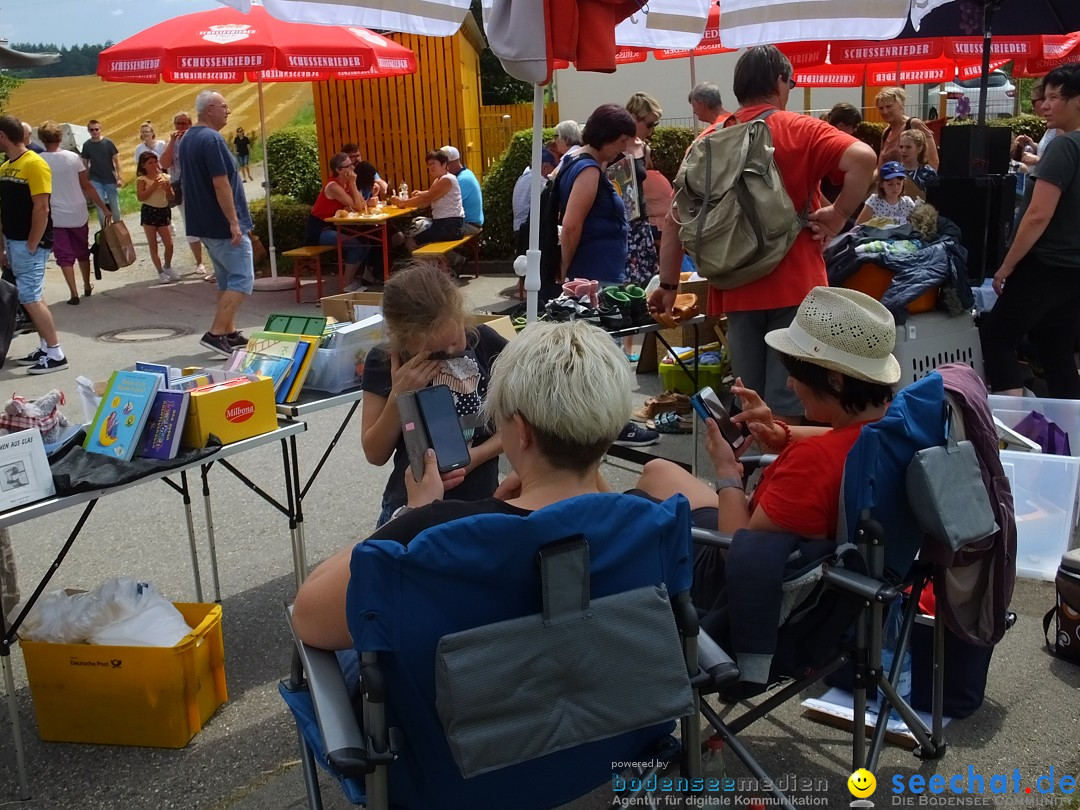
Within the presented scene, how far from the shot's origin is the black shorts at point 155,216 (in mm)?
11914

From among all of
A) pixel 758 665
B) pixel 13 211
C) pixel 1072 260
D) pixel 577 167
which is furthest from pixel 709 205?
pixel 13 211

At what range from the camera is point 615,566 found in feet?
6.07

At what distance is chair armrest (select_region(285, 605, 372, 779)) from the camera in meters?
1.77

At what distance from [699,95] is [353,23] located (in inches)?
134

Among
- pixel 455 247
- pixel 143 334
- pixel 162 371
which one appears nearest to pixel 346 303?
pixel 162 371

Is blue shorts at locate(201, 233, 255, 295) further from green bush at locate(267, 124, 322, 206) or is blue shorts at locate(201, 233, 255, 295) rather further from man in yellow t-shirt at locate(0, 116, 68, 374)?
green bush at locate(267, 124, 322, 206)

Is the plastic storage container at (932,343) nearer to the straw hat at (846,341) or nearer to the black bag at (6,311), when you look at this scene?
the straw hat at (846,341)

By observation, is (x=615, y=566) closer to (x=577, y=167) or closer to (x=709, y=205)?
(x=709, y=205)

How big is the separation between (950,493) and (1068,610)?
136 cm

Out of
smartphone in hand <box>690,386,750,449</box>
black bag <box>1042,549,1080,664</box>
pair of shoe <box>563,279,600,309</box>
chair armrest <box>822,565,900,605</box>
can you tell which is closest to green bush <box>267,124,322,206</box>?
pair of shoe <box>563,279,600,309</box>

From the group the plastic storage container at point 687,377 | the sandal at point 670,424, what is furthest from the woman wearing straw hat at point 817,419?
the plastic storage container at point 687,377

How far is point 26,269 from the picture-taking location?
25.6 ft

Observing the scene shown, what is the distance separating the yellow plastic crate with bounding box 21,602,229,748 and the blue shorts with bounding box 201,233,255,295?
5320 millimetres

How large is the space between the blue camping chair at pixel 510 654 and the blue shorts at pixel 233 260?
6.57 meters
